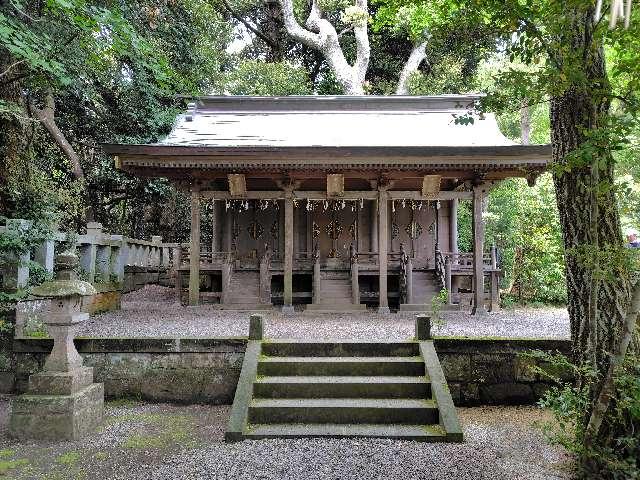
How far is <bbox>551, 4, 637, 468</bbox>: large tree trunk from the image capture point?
149 inches

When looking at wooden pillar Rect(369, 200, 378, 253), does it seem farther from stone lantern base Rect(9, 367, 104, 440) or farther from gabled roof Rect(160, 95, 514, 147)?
stone lantern base Rect(9, 367, 104, 440)

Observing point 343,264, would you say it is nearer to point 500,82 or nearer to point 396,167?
point 396,167

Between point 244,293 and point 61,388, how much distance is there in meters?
6.19

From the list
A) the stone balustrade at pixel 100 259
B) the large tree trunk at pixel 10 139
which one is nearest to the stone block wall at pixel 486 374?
the stone balustrade at pixel 100 259

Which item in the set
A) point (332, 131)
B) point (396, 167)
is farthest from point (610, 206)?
point (332, 131)

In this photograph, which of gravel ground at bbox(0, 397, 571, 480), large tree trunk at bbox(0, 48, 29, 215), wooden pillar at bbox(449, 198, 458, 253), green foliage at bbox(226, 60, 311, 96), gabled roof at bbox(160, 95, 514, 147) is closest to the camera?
gravel ground at bbox(0, 397, 571, 480)

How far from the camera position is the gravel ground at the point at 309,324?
23.5 ft

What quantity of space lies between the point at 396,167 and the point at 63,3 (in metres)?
6.15

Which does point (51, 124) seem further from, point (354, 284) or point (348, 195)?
point (354, 284)

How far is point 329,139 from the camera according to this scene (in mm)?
11836

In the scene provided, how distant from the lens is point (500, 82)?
151 inches

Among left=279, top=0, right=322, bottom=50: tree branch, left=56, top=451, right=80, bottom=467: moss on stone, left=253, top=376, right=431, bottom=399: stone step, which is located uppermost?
left=279, top=0, right=322, bottom=50: tree branch

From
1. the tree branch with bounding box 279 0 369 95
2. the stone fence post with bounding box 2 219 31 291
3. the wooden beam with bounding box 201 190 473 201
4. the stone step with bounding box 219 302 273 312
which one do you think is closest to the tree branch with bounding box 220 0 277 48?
the tree branch with bounding box 279 0 369 95

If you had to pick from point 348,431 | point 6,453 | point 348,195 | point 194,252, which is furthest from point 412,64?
point 6,453
